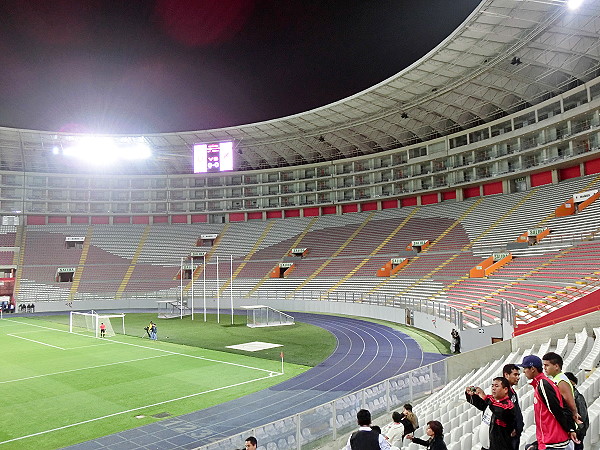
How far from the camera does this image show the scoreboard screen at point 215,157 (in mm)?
53250

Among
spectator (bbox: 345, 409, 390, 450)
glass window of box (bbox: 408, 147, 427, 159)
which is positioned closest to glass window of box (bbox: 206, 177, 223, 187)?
glass window of box (bbox: 408, 147, 427, 159)

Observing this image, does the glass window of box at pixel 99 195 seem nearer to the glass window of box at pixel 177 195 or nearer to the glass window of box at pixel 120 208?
the glass window of box at pixel 120 208

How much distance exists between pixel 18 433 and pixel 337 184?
5334cm

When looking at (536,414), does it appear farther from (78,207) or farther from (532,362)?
(78,207)

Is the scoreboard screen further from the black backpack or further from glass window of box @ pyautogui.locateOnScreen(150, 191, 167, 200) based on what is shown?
the black backpack

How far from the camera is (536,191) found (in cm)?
4459

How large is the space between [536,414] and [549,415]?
0.53 ft

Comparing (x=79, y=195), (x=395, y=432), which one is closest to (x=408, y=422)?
(x=395, y=432)

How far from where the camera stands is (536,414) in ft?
17.2

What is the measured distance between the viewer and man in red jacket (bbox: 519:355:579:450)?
4934mm

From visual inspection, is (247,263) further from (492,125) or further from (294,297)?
(492,125)

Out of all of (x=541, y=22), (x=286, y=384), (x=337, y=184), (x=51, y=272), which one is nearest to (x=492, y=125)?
(x=541, y=22)

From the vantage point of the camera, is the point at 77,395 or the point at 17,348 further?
the point at 17,348

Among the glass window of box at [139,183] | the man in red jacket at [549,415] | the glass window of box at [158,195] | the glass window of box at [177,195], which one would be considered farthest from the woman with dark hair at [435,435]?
the glass window of box at [139,183]
